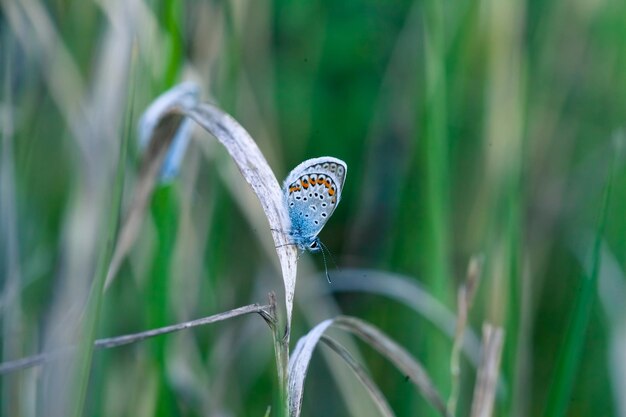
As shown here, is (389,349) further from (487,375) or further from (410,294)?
(410,294)

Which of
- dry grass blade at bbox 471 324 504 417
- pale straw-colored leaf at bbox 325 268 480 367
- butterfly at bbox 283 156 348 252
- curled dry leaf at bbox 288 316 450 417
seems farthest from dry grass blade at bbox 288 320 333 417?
pale straw-colored leaf at bbox 325 268 480 367

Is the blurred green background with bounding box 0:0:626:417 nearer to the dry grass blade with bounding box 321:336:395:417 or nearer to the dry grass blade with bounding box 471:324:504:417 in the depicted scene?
the dry grass blade with bounding box 471:324:504:417

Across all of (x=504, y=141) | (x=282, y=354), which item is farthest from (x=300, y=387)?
(x=504, y=141)

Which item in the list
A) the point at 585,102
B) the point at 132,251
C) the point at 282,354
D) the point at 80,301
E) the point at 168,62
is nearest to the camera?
the point at 282,354

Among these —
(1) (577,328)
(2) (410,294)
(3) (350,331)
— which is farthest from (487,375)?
(2) (410,294)

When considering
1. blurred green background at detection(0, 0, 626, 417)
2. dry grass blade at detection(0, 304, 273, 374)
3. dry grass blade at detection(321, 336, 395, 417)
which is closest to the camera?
dry grass blade at detection(0, 304, 273, 374)

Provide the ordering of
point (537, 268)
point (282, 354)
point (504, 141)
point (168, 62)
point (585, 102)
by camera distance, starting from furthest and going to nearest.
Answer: point (585, 102)
point (537, 268)
point (504, 141)
point (168, 62)
point (282, 354)

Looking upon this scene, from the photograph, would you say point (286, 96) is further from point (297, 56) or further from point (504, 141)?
point (504, 141)
